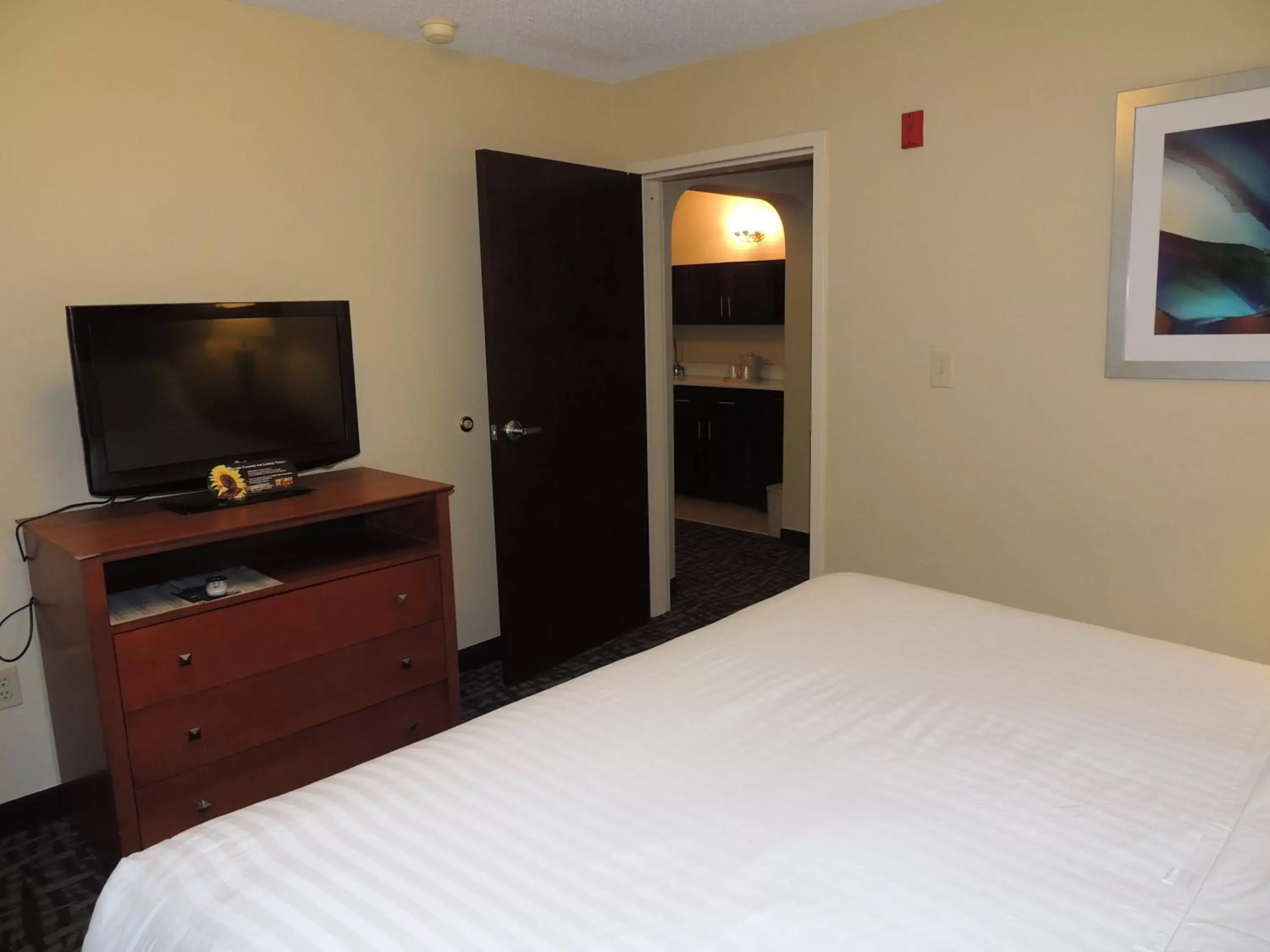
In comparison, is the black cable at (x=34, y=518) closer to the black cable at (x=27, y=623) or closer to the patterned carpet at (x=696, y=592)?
the black cable at (x=27, y=623)

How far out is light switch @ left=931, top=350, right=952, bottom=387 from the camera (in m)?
2.90

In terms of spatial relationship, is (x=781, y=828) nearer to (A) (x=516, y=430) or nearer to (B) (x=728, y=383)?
(A) (x=516, y=430)

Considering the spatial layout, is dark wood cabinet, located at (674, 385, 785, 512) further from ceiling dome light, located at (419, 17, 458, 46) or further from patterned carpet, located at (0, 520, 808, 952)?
ceiling dome light, located at (419, 17, 458, 46)

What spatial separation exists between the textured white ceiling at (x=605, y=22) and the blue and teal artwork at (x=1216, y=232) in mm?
962

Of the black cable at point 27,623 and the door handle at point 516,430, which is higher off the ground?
the door handle at point 516,430

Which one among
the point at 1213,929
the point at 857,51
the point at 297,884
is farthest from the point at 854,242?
the point at 297,884

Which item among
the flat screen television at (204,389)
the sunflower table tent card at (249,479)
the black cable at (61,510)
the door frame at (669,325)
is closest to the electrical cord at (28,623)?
the black cable at (61,510)

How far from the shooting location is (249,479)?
98.1 inches

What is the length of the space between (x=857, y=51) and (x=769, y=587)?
8.19 ft

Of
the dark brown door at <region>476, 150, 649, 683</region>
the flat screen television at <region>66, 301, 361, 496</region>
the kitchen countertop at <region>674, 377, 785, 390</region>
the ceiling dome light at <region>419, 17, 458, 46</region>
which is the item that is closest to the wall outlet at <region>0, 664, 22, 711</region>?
the flat screen television at <region>66, 301, 361, 496</region>

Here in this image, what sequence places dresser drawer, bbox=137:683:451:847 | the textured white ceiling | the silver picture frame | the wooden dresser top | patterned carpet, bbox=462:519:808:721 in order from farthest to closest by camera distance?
patterned carpet, bbox=462:519:808:721 → the textured white ceiling → the silver picture frame → dresser drawer, bbox=137:683:451:847 → the wooden dresser top

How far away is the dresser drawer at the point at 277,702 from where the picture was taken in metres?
2.11

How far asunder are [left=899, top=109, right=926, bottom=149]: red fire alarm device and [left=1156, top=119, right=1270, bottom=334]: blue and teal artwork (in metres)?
0.73

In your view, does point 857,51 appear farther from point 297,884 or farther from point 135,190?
point 297,884
